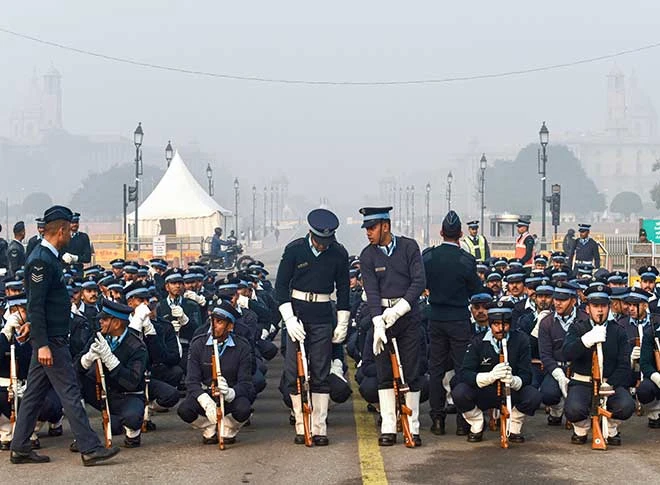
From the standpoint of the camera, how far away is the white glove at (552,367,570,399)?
11.6 metres

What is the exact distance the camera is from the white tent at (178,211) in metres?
60.1

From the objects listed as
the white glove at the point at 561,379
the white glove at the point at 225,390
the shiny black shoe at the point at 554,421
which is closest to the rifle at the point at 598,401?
the white glove at the point at 561,379

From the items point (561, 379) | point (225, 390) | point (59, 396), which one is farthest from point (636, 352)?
point (59, 396)

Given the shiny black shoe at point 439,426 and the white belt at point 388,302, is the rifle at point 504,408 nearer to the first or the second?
the shiny black shoe at point 439,426

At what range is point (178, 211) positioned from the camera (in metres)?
60.1

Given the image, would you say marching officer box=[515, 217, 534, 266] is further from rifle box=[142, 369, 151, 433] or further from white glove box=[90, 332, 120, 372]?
white glove box=[90, 332, 120, 372]

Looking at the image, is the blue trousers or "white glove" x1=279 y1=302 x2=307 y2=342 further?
"white glove" x1=279 y1=302 x2=307 y2=342

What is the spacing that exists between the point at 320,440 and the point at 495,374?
1.73 m

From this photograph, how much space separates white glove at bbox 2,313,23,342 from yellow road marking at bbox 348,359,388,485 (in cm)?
333

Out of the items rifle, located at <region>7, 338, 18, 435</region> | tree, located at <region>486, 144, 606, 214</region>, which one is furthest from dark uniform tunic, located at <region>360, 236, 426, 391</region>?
tree, located at <region>486, 144, 606, 214</region>

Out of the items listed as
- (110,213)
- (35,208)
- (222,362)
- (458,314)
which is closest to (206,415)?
(222,362)

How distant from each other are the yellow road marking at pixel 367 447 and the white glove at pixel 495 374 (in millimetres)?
1157

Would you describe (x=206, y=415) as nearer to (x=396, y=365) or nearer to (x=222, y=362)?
(x=222, y=362)

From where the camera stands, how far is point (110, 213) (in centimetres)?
16500
